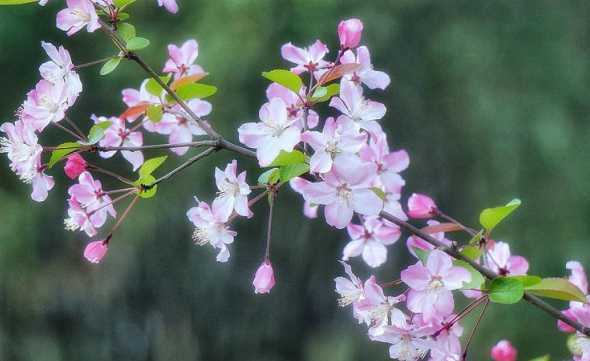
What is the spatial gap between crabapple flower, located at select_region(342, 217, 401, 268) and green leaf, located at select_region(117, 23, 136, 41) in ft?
1.15

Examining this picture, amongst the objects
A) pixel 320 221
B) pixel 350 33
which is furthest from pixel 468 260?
pixel 320 221

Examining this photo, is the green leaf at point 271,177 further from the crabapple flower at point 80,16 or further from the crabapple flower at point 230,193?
the crabapple flower at point 80,16

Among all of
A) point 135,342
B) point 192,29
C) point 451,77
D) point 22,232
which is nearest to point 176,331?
point 135,342

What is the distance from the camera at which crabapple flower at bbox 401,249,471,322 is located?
2.47 feet

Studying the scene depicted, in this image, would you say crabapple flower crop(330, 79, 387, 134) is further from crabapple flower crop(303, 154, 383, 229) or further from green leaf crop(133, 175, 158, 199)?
green leaf crop(133, 175, 158, 199)

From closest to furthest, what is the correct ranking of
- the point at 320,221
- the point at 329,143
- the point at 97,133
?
the point at 329,143 → the point at 97,133 → the point at 320,221

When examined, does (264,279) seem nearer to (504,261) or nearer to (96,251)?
(96,251)

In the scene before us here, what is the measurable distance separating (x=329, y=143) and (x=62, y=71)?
11.2 inches

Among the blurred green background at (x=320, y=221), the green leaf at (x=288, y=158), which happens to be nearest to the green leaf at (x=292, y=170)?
the green leaf at (x=288, y=158)

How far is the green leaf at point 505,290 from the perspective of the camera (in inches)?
29.0

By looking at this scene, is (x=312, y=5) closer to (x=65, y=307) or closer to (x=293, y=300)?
(x=293, y=300)

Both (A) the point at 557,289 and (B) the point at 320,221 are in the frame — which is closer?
(A) the point at 557,289

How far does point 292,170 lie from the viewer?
2.44 ft

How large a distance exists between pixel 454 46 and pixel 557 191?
2.23 ft
